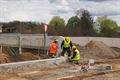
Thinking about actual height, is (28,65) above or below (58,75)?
above

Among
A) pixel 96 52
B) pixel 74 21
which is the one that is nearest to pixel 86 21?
pixel 74 21

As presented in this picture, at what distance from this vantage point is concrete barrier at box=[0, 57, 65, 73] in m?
17.0

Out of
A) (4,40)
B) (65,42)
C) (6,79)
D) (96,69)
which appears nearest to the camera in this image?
(6,79)

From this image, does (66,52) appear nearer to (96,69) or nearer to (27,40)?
(96,69)

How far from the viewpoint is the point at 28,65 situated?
60.3 ft

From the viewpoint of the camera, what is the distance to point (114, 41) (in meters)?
41.4

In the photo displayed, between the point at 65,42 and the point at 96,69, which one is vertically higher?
the point at 65,42

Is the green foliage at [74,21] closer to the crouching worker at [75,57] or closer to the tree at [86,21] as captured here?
the tree at [86,21]

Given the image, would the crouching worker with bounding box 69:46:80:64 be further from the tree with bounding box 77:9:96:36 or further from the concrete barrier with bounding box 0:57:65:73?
the tree with bounding box 77:9:96:36

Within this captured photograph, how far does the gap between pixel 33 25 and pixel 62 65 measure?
68.2 meters

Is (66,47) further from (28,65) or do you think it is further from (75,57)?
(28,65)

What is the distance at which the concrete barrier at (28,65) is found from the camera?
17031mm

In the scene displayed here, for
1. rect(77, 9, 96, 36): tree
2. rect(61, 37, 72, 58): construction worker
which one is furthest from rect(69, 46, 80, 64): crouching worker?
rect(77, 9, 96, 36): tree

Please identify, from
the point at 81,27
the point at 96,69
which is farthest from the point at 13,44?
the point at 81,27
